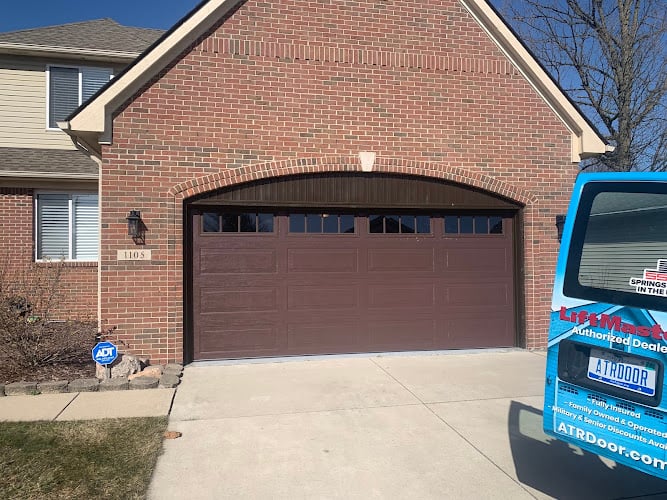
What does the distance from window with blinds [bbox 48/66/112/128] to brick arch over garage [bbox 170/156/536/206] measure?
6.50m

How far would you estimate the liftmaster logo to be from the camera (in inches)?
121

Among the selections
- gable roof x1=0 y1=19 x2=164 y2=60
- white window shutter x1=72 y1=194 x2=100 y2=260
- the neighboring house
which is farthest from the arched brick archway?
gable roof x1=0 y1=19 x2=164 y2=60

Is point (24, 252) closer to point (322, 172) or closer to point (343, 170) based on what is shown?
point (322, 172)

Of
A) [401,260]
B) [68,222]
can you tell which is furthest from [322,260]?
[68,222]

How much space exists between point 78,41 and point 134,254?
25.7ft

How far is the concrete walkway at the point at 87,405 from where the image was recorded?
539 cm

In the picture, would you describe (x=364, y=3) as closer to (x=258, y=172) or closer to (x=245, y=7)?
(x=245, y=7)

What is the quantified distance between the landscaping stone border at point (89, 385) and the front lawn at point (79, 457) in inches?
45.5

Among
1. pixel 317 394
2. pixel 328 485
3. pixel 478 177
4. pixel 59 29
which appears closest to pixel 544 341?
pixel 478 177

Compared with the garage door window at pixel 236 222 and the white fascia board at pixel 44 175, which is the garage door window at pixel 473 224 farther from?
the white fascia board at pixel 44 175

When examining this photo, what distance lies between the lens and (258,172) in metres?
7.72

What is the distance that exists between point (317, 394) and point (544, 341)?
4768 mm

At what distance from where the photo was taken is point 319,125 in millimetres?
7977

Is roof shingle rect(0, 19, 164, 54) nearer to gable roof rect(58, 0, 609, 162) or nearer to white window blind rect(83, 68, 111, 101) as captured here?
white window blind rect(83, 68, 111, 101)
